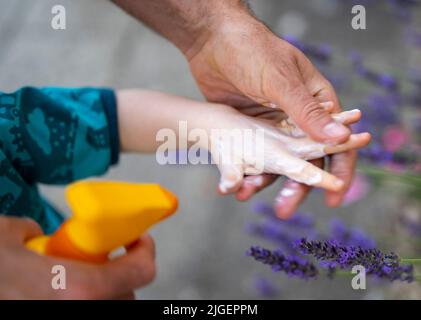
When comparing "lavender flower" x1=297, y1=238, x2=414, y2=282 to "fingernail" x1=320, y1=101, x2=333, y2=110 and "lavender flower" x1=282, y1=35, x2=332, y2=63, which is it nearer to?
"fingernail" x1=320, y1=101, x2=333, y2=110

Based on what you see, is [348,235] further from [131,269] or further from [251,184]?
[131,269]

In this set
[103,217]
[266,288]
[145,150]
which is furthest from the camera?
[266,288]

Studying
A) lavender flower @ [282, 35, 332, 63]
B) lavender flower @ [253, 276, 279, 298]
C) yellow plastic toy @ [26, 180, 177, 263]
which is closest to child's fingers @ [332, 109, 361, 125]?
lavender flower @ [282, 35, 332, 63]

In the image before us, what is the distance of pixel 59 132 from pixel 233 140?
187mm

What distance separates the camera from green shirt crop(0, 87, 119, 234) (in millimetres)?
523

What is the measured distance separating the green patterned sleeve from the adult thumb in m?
0.21

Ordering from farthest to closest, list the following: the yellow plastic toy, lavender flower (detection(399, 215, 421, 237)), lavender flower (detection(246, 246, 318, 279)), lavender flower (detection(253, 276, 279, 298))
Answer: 1. lavender flower (detection(253, 276, 279, 298))
2. lavender flower (detection(399, 215, 421, 237))
3. lavender flower (detection(246, 246, 318, 279))
4. the yellow plastic toy

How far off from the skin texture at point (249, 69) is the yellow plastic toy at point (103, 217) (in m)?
0.20

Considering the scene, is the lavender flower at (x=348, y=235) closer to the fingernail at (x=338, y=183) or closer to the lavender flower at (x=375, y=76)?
the fingernail at (x=338, y=183)

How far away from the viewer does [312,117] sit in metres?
0.48

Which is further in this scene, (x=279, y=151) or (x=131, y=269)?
(x=279, y=151)

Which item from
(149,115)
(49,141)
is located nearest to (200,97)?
(149,115)
